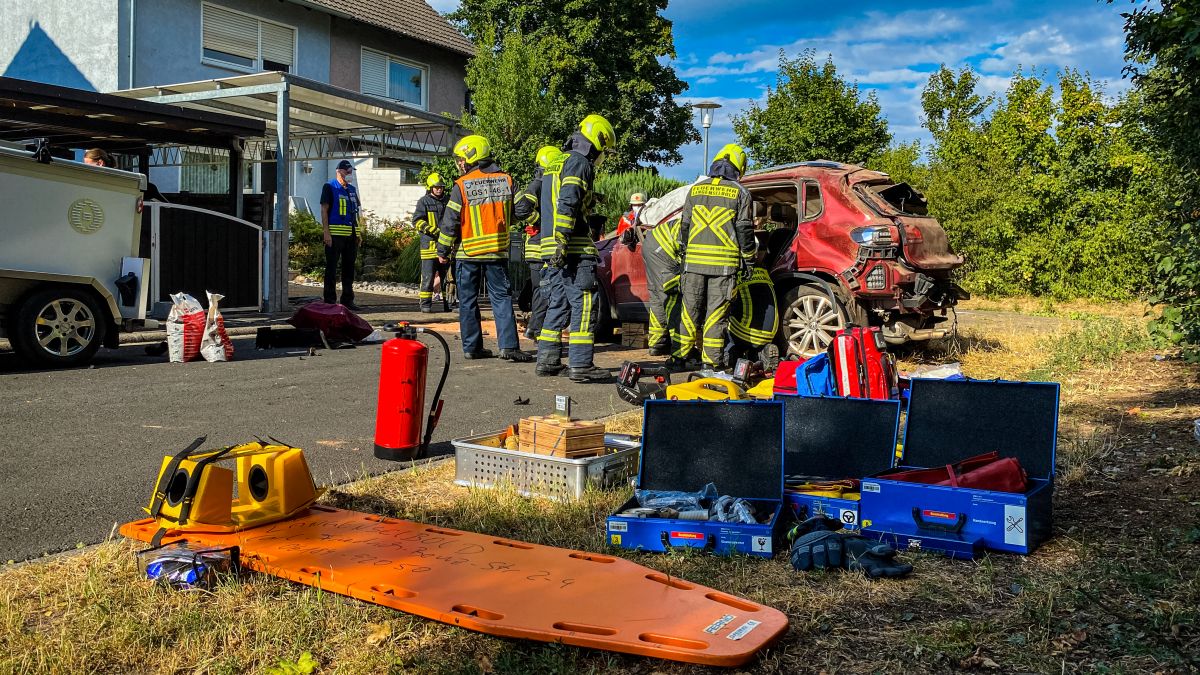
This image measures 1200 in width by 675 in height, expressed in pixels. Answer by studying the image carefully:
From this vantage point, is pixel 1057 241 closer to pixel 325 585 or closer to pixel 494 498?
pixel 494 498

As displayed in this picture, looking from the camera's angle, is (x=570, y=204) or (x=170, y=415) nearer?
(x=170, y=415)

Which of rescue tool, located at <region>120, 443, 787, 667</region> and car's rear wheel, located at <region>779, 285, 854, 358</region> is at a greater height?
car's rear wheel, located at <region>779, 285, 854, 358</region>

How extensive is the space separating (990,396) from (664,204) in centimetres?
612

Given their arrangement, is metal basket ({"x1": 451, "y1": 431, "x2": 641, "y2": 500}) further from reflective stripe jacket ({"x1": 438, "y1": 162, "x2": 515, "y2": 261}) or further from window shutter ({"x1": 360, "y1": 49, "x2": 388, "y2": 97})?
window shutter ({"x1": 360, "y1": 49, "x2": 388, "y2": 97})

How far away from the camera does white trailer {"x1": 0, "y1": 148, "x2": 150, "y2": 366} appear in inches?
336

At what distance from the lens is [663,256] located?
32.2 feet

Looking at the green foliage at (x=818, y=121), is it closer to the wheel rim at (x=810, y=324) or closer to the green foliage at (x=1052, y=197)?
the green foliage at (x=1052, y=197)

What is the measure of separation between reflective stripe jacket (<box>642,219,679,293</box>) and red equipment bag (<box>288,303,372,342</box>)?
3705 millimetres

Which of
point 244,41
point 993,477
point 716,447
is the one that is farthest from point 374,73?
point 993,477

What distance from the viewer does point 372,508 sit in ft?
15.8

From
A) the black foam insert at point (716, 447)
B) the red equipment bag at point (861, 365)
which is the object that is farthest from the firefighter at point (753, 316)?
the black foam insert at point (716, 447)

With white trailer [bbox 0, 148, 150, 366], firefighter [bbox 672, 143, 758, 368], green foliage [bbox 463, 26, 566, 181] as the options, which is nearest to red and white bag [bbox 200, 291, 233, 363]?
white trailer [bbox 0, 148, 150, 366]

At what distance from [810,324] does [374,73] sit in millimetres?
20194

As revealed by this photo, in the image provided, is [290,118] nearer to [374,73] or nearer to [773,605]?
[374,73]
